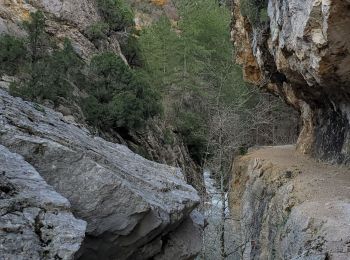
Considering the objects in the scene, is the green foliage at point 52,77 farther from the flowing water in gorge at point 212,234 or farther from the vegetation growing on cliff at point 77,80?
the flowing water in gorge at point 212,234

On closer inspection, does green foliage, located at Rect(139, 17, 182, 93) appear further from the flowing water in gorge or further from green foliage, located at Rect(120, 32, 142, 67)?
the flowing water in gorge

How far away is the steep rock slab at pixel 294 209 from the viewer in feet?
24.7

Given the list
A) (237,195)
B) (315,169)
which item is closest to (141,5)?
(237,195)

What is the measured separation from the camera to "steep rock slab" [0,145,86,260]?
3152 mm

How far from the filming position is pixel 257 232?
12.7 meters

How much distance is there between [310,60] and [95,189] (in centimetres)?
833

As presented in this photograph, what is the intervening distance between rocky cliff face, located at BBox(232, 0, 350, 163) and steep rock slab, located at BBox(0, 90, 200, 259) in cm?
582

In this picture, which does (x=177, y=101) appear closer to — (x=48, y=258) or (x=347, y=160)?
(x=347, y=160)

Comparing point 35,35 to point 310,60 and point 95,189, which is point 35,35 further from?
point 95,189

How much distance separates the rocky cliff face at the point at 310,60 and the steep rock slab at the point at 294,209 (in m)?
1.26

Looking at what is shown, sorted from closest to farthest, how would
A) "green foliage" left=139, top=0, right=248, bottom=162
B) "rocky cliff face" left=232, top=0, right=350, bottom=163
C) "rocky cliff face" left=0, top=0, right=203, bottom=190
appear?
"rocky cliff face" left=232, top=0, right=350, bottom=163 < "rocky cliff face" left=0, top=0, right=203, bottom=190 < "green foliage" left=139, top=0, right=248, bottom=162

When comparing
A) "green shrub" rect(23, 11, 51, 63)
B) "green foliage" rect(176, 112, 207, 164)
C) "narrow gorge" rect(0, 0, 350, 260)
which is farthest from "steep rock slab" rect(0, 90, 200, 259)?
"green foliage" rect(176, 112, 207, 164)

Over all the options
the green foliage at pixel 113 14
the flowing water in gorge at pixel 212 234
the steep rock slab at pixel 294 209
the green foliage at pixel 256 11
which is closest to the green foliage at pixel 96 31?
the green foliage at pixel 113 14

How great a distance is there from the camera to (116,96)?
14.6 metres
